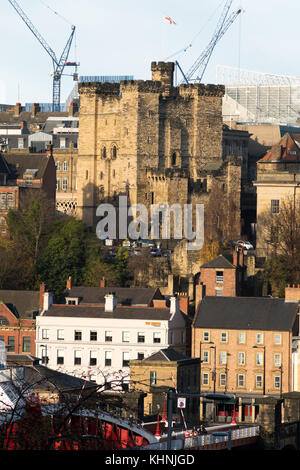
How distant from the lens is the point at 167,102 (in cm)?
14475

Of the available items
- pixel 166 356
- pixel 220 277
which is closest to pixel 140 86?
pixel 220 277

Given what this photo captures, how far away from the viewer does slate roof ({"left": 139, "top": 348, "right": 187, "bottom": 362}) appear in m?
94.8

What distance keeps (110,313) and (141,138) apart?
39.1 m

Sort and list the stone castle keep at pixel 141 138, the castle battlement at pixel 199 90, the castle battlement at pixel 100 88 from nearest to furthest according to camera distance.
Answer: the stone castle keep at pixel 141 138, the castle battlement at pixel 100 88, the castle battlement at pixel 199 90

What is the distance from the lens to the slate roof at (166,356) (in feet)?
311

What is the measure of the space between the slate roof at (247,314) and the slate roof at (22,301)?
11.5 meters

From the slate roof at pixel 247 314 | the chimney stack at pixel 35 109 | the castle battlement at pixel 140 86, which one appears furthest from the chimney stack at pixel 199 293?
the chimney stack at pixel 35 109

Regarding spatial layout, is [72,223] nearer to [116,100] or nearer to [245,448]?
[116,100]

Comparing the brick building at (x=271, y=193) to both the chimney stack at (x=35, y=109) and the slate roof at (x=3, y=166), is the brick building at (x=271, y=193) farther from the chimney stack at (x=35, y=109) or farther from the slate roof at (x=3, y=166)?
the chimney stack at (x=35, y=109)

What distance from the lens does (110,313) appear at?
10562cm

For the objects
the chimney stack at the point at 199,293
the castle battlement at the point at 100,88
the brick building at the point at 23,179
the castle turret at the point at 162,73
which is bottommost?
the chimney stack at the point at 199,293

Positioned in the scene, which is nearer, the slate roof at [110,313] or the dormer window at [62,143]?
the slate roof at [110,313]

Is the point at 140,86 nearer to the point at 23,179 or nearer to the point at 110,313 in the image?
the point at 23,179
